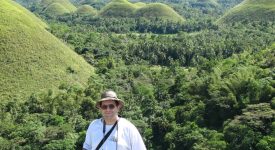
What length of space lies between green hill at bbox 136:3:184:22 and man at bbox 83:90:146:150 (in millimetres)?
168207

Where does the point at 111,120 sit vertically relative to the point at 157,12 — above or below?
below

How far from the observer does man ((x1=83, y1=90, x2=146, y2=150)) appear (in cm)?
681

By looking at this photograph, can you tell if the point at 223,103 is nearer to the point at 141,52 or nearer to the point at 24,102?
the point at 24,102

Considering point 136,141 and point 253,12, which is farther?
point 253,12

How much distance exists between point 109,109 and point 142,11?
180 metres

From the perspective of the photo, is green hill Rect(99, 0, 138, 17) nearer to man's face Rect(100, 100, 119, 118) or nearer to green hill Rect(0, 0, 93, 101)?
green hill Rect(0, 0, 93, 101)

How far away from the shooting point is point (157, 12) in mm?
179625

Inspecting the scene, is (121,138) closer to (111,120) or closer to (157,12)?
(111,120)

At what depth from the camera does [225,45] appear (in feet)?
313

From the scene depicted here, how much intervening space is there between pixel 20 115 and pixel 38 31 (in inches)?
1485

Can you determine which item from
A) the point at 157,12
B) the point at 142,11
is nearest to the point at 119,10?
the point at 142,11

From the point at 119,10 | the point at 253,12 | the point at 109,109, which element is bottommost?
the point at 109,109

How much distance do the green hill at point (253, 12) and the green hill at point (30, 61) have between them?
255 ft

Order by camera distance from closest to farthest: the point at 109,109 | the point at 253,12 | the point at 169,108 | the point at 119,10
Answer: the point at 109,109 < the point at 169,108 < the point at 253,12 < the point at 119,10
